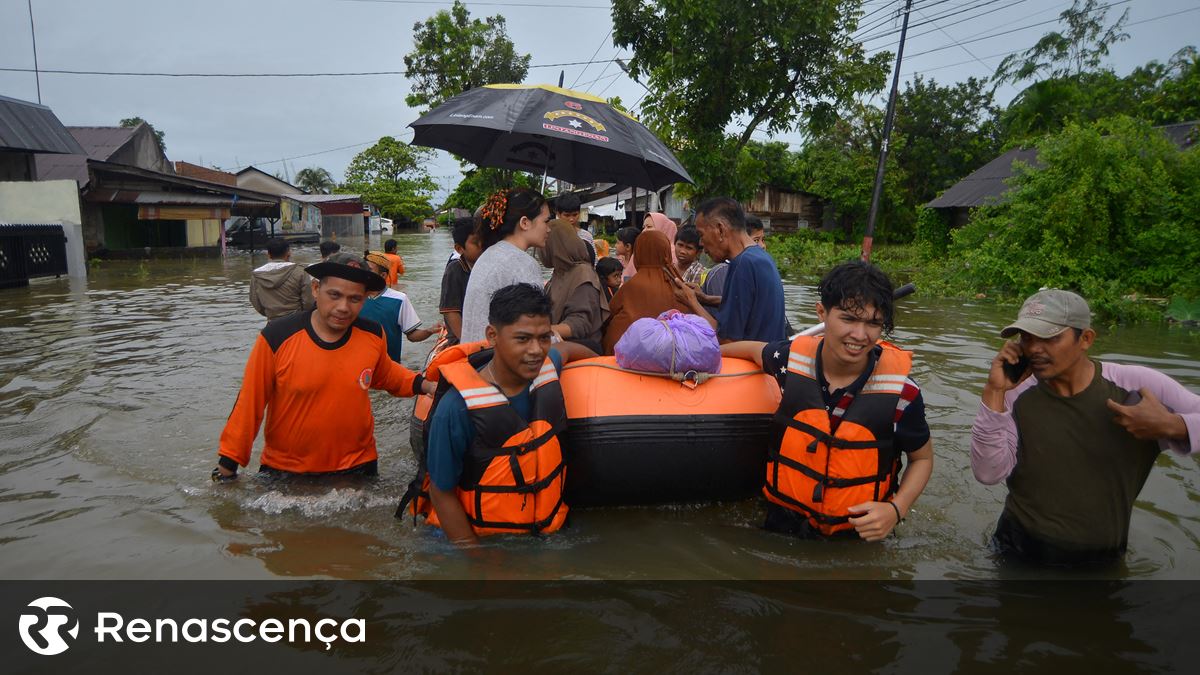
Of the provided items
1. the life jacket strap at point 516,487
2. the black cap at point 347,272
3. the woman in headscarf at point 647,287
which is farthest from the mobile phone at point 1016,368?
the black cap at point 347,272

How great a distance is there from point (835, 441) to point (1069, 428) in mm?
926

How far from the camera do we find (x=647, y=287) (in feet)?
15.6

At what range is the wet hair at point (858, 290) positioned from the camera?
3053 millimetres

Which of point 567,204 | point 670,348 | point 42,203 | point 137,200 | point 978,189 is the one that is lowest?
point 670,348

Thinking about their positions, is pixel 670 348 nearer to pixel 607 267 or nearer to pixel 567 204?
pixel 607 267

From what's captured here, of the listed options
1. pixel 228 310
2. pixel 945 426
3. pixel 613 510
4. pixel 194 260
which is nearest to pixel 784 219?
pixel 194 260

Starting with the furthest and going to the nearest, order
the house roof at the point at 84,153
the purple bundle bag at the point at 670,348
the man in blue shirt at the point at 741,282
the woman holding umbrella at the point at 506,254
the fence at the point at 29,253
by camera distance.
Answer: the house roof at the point at 84,153 → the fence at the point at 29,253 → the man in blue shirt at the point at 741,282 → the woman holding umbrella at the point at 506,254 → the purple bundle bag at the point at 670,348

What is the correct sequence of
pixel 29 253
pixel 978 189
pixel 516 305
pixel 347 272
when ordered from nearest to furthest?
pixel 516 305
pixel 347 272
pixel 29 253
pixel 978 189

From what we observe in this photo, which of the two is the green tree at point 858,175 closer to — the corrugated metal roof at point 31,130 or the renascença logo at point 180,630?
the corrugated metal roof at point 31,130

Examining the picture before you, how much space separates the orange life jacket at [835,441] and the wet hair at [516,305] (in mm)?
1173

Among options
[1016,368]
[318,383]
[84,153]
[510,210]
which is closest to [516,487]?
[318,383]

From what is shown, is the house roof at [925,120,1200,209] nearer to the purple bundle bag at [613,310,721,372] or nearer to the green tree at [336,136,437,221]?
the purple bundle bag at [613,310,721,372]

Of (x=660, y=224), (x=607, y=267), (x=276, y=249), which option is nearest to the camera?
(x=607, y=267)

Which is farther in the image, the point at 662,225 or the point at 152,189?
the point at 152,189
